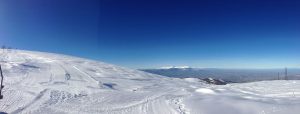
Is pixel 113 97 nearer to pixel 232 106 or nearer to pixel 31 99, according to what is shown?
pixel 31 99

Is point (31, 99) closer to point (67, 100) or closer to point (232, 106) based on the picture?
point (67, 100)

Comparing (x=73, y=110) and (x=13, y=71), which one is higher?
(x=13, y=71)

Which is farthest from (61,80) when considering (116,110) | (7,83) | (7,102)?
(116,110)

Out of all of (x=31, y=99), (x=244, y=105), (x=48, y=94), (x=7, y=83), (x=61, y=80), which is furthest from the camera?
(x=61, y=80)

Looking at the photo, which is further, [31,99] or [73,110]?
[31,99]

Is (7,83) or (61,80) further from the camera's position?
(61,80)

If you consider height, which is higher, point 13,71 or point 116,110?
point 13,71

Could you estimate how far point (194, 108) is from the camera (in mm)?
13625

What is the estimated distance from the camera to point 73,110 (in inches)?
521

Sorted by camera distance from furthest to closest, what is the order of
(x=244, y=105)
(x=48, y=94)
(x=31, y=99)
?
1. (x=48, y=94)
2. (x=31, y=99)
3. (x=244, y=105)

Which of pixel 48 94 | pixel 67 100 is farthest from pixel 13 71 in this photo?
pixel 67 100

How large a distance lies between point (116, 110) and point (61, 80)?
429 inches

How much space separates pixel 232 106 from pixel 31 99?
1053cm

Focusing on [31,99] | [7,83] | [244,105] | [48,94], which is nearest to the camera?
[244,105]
